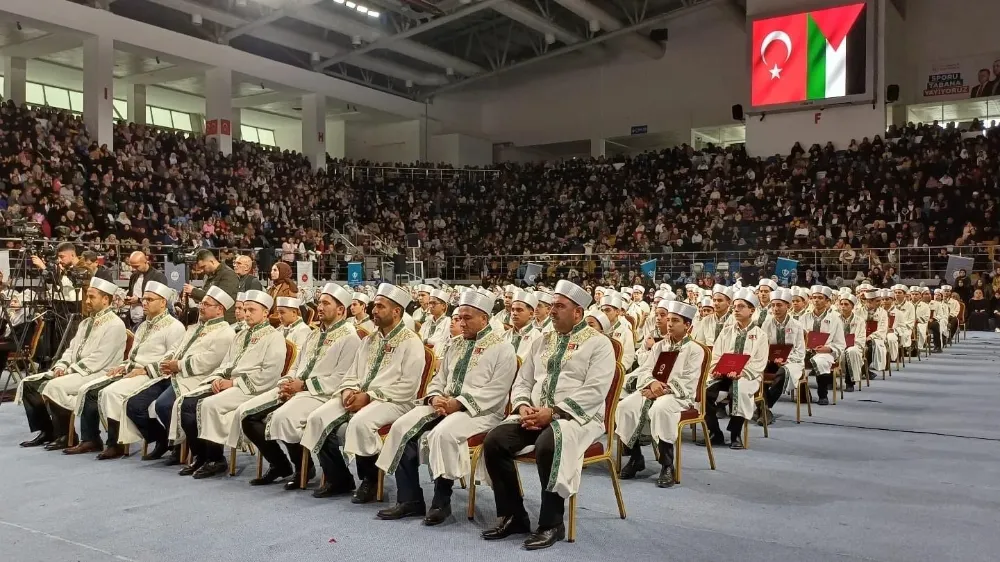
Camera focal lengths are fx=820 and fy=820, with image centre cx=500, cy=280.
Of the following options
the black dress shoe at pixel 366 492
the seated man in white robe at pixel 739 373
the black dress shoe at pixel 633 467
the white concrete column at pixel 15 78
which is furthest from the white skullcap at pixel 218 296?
the white concrete column at pixel 15 78

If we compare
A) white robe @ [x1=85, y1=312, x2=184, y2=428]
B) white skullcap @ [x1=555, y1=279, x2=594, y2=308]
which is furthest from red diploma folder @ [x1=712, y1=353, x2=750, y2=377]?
white robe @ [x1=85, y1=312, x2=184, y2=428]

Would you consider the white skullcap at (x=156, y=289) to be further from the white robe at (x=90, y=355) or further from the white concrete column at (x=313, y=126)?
the white concrete column at (x=313, y=126)

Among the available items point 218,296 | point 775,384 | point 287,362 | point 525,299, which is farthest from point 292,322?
point 775,384

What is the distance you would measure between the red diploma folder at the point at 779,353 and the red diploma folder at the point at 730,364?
1204 millimetres

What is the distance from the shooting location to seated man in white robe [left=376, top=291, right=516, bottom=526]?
471cm

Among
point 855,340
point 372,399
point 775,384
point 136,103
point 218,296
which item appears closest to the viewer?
point 372,399

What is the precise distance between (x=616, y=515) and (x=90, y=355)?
469 centimetres

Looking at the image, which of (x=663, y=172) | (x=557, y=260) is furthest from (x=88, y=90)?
(x=663, y=172)

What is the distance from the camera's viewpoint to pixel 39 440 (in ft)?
23.1

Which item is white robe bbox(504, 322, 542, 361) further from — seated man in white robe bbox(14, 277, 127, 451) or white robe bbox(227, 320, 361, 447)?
seated man in white robe bbox(14, 277, 127, 451)

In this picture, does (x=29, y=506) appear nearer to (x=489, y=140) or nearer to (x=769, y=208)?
(x=769, y=208)

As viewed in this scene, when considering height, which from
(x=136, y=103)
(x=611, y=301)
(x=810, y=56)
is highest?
(x=810, y=56)

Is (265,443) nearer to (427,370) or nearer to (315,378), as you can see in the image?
(315,378)

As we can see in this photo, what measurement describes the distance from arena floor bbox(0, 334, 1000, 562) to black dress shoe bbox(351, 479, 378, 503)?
0.32 ft
